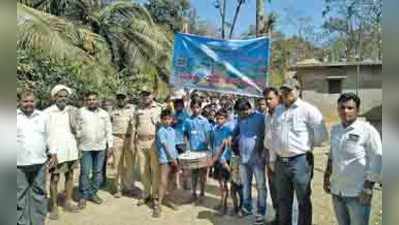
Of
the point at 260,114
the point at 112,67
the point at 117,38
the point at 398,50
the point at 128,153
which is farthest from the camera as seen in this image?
the point at 117,38

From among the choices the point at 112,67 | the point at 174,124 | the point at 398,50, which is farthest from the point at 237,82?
the point at 112,67

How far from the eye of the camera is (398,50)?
1.26m

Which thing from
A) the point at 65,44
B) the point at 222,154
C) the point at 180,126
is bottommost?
the point at 222,154

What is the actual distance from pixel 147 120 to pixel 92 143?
1.60 ft

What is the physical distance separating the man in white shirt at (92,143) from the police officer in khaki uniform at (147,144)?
260 millimetres

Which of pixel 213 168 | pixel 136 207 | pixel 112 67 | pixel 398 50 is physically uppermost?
pixel 112 67

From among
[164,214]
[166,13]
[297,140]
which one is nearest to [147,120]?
[164,214]

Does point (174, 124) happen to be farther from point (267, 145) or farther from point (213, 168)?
point (267, 145)

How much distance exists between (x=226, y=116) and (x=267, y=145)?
2.54ft

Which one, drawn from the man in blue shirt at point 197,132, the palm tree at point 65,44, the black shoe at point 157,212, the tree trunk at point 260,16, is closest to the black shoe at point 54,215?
the black shoe at point 157,212

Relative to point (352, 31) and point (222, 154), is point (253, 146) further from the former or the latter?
point (352, 31)

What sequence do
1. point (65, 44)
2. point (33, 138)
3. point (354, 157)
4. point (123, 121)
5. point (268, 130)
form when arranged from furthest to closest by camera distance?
1. point (65, 44)
2. point (123, 121)
3. point (268, 130)
4. point (33, 138)
5. point (354, 157)

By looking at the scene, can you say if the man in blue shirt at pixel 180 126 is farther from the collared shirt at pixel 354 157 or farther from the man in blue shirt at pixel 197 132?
the collared shirt at pixel 354 157

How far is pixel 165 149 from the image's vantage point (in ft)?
12.7
